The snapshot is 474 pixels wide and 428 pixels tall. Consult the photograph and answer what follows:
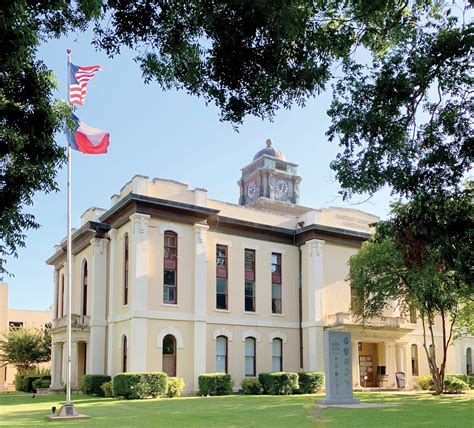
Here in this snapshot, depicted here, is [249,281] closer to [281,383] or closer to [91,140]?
[281,383]

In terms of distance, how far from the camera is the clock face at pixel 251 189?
60.5 m

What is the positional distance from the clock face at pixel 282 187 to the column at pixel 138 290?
27.0 m

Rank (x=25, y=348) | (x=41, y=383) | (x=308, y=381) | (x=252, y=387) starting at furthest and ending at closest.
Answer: (x=25, y=348) → (x=41, y=383) → (x=308, y=381) → (x=252, y=387)

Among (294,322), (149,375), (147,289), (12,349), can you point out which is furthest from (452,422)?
(12,349)

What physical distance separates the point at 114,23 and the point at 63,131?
2811 mm

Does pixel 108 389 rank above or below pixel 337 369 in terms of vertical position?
below

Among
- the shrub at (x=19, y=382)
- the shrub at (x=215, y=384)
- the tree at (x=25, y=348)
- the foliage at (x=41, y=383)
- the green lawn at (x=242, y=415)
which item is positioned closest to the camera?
the green lawn at (x=242, y=415)

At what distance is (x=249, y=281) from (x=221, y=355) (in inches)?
189

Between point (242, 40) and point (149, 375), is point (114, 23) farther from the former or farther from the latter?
point (149, 375)

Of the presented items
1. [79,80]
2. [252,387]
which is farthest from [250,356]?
[79,80]

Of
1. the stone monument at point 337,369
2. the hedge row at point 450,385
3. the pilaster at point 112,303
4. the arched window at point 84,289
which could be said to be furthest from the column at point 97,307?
the hedge row at point 450,385

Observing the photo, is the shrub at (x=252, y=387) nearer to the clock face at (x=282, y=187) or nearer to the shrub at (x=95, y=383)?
the shrub at (x=95, y=383)

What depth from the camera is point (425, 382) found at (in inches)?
1544

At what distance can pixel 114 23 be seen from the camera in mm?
9508
